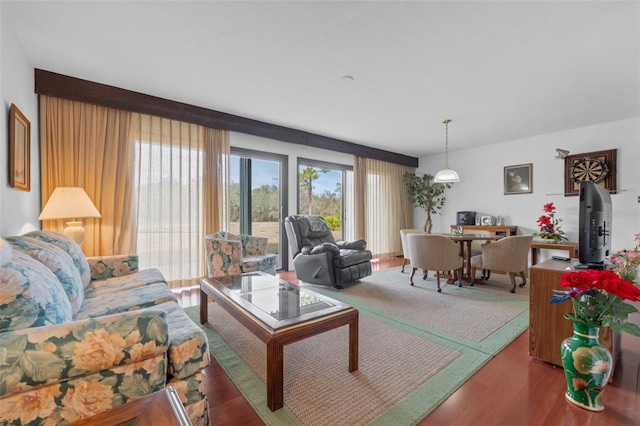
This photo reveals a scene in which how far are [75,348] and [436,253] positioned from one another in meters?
3.49

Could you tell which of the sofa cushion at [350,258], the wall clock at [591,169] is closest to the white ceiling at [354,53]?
the wall clock at [591,169]

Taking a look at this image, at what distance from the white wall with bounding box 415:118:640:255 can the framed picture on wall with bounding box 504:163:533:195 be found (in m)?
0.07

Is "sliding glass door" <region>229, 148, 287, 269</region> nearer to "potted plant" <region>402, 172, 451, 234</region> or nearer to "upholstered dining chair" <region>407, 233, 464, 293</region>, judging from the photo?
"upholstered dining chair" <region>407, 233, 464, 293</region>

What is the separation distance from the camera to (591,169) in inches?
175

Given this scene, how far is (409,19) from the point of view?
1.99 metres

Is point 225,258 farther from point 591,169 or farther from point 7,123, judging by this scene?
point 591,169

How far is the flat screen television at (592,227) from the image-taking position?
1.79 meters

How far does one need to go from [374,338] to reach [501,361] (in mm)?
881

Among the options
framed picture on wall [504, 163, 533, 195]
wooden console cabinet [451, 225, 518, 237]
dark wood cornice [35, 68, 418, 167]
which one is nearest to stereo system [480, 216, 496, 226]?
wooden console cabinet [451, 225, 518, 237]

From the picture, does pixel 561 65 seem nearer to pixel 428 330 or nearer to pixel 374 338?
pixel 428 330

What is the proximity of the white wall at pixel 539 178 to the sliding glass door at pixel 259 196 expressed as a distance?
3411 mm

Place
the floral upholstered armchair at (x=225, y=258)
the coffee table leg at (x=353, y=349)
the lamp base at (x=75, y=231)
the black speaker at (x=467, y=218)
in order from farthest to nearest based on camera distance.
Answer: the black speaker at (x=467, y=218), the floral upholstered armchair at (x=225, y=258), the lamp base at (x=75, y=231), the coffee table leg at (x=353, y=349)

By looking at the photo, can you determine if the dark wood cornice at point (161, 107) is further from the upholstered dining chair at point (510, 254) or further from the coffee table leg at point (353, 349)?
the coffee table leg at point (353, 349)

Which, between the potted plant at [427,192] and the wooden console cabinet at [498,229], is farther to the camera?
the potted plant at [427,192]
